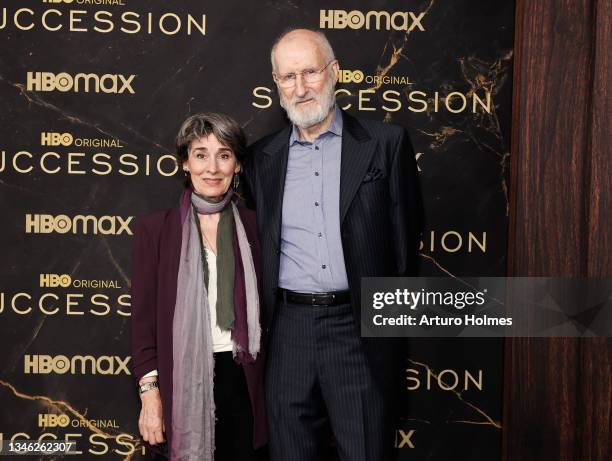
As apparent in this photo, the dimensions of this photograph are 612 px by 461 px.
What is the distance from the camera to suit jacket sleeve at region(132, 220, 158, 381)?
6.86ft

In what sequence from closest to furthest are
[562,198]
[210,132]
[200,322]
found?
[200,322] → [210,132] → [562,198]

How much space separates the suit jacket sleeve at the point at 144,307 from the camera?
2.09 m

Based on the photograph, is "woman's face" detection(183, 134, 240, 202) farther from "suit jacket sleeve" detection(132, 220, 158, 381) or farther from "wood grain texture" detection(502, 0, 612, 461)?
"wood grain texture" detection(502, 0, 612, 461)

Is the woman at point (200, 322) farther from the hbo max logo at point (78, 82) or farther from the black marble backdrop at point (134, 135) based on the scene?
the hbo max logo at point (78, 82)

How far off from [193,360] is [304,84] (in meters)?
0.97

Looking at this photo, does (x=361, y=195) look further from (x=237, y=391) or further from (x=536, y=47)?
(x=536, y=47)

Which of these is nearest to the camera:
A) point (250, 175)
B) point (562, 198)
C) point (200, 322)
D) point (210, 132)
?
point (200, 322)

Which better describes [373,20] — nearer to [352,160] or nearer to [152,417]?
[352,160]

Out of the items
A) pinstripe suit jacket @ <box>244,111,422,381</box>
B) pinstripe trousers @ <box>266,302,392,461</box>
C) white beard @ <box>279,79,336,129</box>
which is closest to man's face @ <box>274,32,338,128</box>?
white beard @ <box>279,79,336,129</box>

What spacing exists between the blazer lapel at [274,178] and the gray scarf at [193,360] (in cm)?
25

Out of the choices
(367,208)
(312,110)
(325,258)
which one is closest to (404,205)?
(367,208)

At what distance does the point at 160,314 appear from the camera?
82.6 inches

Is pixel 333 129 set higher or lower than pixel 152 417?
higher

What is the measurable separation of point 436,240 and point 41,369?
1.74m
